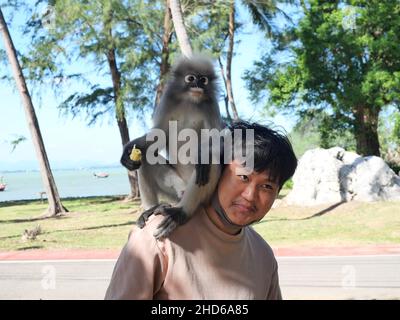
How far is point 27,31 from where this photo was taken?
20.6 m

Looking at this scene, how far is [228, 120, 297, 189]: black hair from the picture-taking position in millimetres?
1925

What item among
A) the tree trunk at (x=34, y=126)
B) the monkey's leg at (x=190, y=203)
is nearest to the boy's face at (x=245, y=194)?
the monkey's leg at (x=190, y=203)

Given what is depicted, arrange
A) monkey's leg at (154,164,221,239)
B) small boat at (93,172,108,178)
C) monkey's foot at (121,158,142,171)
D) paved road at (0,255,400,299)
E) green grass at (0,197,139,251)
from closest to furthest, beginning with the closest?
monkey's leg at (154,164,221,239)
monkey's foot at (121,158,142,171)
paved road at (0,255,400,299)
green grass at (0,197,139,251)
small boat at (93,172,108,178)

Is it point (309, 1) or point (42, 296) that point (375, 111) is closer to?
point (309, 1)

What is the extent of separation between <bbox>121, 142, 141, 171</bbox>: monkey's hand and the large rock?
44.7 feet

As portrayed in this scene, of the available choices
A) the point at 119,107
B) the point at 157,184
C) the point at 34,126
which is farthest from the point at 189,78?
the point at 119,107

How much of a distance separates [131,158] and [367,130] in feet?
68.3

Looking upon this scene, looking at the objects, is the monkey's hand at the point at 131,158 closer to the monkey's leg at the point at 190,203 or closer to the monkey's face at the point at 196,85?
the monkey's leg at the point at 190,203

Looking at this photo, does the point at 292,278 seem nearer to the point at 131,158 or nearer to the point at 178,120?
the point at 178,120

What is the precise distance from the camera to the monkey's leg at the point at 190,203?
79.4 inches

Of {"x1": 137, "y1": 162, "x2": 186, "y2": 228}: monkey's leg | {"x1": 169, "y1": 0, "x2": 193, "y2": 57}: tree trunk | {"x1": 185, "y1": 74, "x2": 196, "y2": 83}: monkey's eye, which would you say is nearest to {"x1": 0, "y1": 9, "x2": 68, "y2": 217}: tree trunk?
{"x1": 169, "y1": 0, "x2": 193, "y2": 57}: tree trunk

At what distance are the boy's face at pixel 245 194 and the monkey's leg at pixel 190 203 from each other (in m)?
0.10

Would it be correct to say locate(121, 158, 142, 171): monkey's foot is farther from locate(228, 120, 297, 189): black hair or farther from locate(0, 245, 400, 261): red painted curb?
locate(0, 245, 400, 261): red painted curb

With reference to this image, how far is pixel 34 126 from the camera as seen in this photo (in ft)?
55.4
